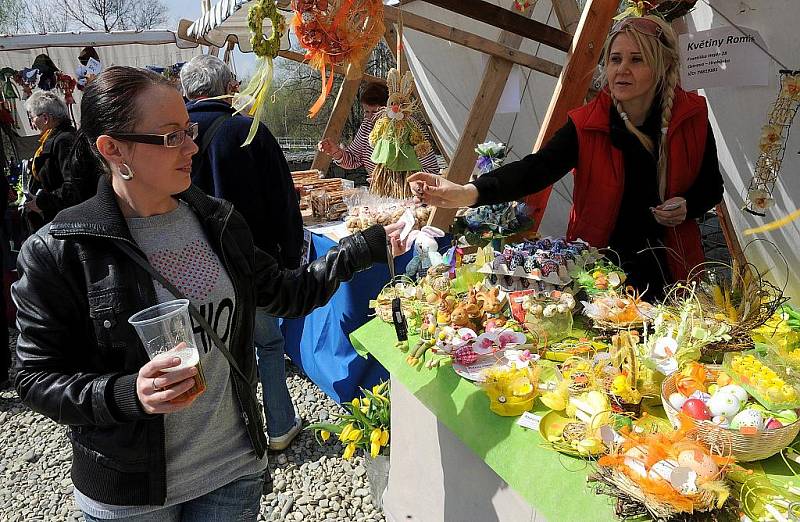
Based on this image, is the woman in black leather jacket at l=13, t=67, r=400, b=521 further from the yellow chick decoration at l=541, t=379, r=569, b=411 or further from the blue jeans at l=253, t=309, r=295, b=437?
the blue jeans at l=253, t=309, r=295, b=437

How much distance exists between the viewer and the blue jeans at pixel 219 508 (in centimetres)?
127

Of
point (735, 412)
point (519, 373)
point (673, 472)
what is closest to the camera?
point (673, 472)

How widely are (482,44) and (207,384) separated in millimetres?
2441

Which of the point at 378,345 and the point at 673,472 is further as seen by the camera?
the point at 378,345

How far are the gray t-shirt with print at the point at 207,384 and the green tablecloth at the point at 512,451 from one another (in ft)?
1.80

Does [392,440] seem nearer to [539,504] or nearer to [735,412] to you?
[539,504]

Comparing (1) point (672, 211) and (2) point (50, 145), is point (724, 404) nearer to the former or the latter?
(1) point (672, 211)

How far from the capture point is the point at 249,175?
101 inches

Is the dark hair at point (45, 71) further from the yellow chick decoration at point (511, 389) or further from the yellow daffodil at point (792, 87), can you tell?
the yellow daffodil at point (792, 87)

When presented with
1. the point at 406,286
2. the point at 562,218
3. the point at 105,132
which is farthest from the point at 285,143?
the point at 105,132

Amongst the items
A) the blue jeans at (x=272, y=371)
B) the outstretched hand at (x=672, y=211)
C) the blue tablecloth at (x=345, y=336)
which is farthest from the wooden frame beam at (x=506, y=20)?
the blue jeans at (x=272, y=371)

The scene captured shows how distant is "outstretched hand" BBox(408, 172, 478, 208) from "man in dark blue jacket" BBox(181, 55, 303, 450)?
0.97 metres

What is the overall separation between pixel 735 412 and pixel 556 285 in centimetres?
71

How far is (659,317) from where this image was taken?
148cm
